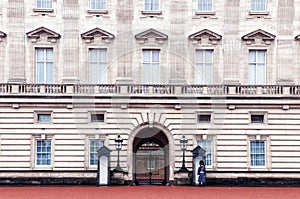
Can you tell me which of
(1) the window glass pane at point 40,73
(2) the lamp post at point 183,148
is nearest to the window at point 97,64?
(1) the window glass pane at point 40,73

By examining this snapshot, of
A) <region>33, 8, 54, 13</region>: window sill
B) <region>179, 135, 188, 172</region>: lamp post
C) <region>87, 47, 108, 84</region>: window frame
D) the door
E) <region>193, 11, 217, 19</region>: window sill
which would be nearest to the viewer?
<region>179, 135, 188, 172</region>: lamp post

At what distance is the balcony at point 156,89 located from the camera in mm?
46969

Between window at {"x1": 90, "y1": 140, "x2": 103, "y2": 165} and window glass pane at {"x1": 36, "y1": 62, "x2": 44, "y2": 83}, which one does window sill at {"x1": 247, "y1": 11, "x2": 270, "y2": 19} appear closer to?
window at {"x1": 90, "y1": 140, "x2": 103, "y2": 165}

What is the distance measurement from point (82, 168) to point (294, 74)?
15684 millimetres

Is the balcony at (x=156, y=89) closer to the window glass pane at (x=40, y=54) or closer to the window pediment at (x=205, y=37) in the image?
the window glass pane at (x=40, y=54)

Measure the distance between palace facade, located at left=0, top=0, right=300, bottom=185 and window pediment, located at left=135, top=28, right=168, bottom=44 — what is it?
68 mm

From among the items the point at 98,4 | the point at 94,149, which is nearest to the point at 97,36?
the point at 98,4

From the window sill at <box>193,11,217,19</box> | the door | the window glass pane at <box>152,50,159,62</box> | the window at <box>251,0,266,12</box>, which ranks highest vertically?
the window at <box>251,0,266,12</box>

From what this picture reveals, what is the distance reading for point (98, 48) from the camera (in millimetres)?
47750

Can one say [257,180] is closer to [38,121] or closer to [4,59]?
[38,121]

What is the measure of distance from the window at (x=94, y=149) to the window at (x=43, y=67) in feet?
16.8

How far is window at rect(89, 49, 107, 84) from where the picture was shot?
47.8 meters

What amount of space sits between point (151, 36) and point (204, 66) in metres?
4.17

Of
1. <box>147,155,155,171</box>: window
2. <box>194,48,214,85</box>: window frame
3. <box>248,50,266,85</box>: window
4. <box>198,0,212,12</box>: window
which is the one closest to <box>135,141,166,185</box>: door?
<box>147,155,155,171</box>: window
